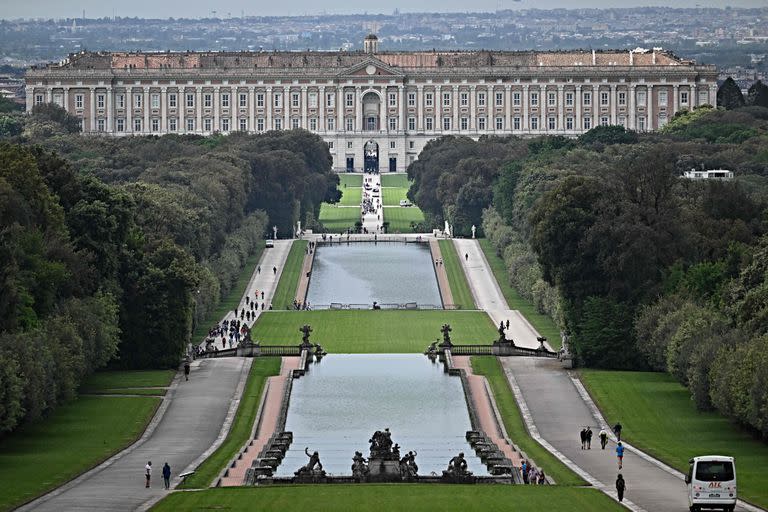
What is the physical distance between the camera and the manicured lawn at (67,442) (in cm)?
6209

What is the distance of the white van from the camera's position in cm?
5559

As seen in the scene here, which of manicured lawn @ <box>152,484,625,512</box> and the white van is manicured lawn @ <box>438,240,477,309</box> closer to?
manicured lawn @ <box>152,484,625,512</box>

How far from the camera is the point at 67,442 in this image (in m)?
70.6

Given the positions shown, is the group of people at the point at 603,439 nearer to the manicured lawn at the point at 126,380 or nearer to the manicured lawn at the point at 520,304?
the manicured lawn at the point at 126,380

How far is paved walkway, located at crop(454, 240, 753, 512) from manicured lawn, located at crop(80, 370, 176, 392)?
11875 mm

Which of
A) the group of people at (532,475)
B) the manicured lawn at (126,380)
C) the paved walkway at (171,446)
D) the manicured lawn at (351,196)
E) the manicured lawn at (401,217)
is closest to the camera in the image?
the paved walkway at (171,446)

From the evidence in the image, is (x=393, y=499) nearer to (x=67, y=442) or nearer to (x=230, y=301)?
(x=67, y=442)

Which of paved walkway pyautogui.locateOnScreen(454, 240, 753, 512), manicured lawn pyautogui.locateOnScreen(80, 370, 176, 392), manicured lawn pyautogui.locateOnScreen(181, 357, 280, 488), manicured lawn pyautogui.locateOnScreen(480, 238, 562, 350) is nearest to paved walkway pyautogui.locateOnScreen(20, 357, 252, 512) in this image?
manicured lawn pyautogui.locateOnScreen(181, 357, 280, 488)

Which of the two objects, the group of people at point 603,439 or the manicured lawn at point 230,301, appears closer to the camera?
the group of people at point 603,439

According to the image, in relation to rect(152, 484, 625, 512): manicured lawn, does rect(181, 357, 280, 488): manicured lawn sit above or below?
below

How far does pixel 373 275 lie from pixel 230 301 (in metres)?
13.5

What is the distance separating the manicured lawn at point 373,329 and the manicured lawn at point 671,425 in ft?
40.5

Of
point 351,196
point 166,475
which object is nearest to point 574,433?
point 166,475

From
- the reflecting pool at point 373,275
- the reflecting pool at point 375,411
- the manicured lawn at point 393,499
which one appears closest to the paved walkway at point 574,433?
the manicured lawn at point 393,499
